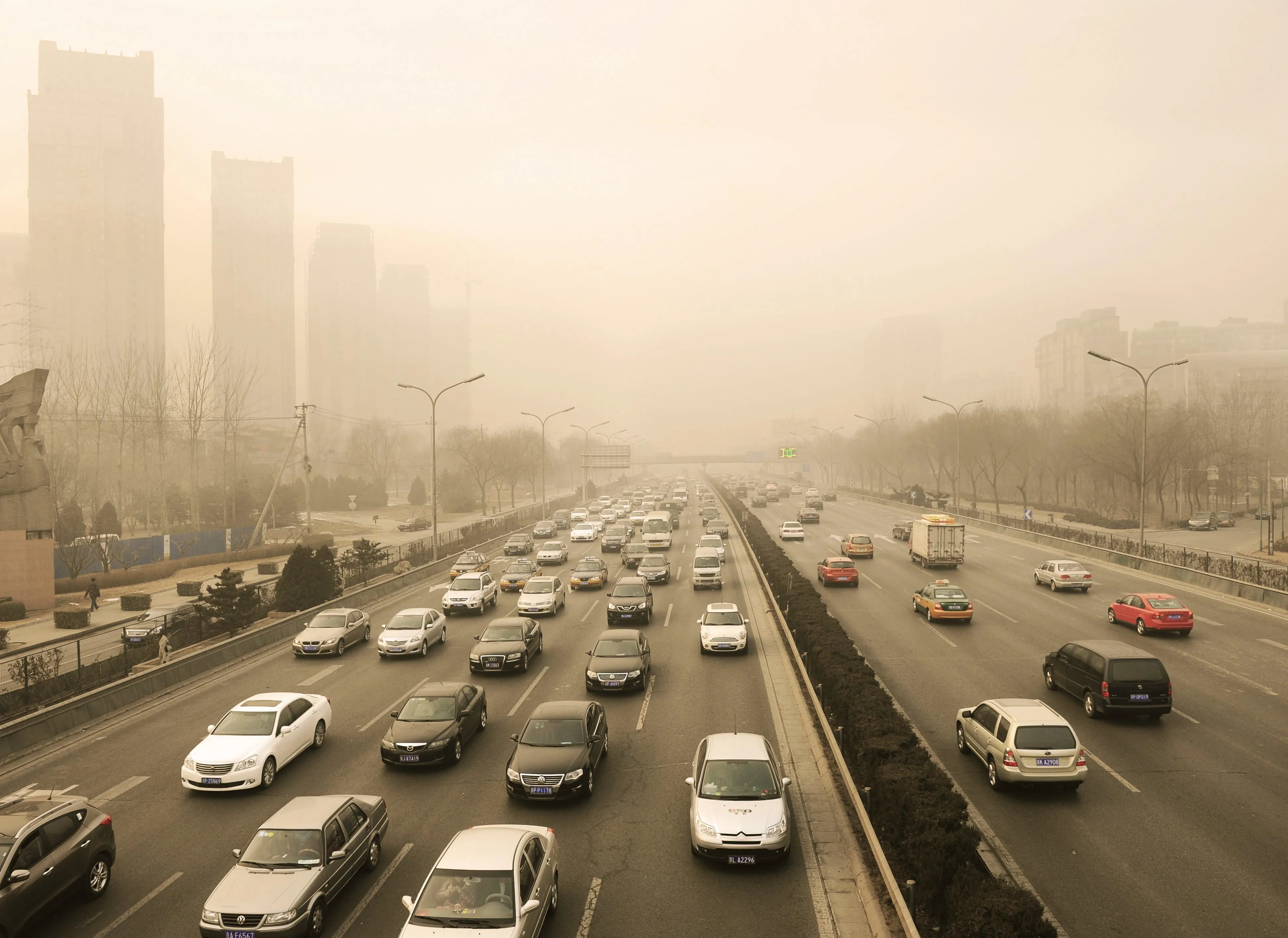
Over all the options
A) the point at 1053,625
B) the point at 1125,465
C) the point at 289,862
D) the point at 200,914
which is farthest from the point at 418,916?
the point at 1125,465

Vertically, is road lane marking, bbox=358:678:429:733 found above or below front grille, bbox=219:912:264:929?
below

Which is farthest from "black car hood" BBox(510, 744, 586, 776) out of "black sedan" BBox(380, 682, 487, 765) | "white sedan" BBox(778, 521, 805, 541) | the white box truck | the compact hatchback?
"white sedan" BBox(778, 521, 805, 541)

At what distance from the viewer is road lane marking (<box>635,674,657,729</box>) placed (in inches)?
762

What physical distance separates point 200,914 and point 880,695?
12.9 metres

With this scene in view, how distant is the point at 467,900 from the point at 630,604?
2140 centimetres

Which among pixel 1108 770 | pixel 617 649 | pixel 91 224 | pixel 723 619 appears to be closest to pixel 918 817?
pixel 1108 770

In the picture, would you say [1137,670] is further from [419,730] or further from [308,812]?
[308,812]

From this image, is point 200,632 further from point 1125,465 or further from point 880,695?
point 1125,465

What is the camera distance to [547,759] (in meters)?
14.8

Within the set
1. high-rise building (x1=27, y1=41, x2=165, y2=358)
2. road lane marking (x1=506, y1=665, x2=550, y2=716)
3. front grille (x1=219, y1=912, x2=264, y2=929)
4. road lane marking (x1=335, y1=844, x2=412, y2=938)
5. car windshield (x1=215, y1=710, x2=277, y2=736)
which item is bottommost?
road lane marking (x1=506, y1=665, x2=550, y2=716)

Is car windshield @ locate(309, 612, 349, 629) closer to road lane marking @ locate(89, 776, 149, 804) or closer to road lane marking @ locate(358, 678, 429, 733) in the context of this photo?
road lane marking @ locate(358, 678, 429, 733)

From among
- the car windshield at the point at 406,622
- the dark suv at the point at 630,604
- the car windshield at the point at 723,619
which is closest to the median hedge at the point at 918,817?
the car windshield at the point at 723,619

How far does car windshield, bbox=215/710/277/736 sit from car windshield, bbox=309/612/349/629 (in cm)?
1137

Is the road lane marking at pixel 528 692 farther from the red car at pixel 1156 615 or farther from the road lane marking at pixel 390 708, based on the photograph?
the red car at pixel 1156 615
